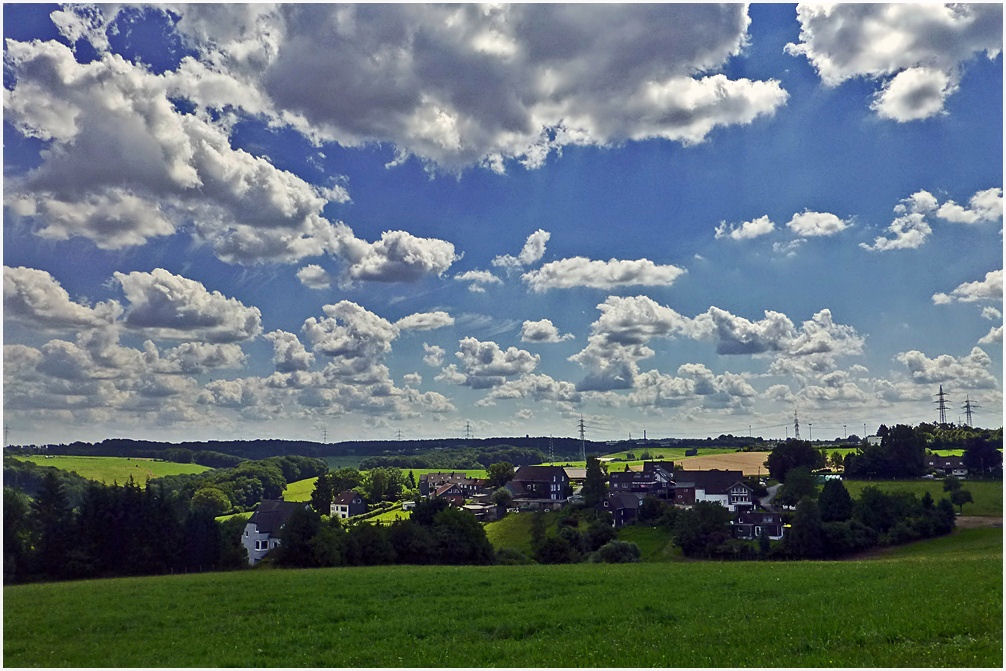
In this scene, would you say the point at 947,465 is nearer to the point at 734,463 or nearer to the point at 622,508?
the point at 734,463

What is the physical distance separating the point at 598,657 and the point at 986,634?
977cm

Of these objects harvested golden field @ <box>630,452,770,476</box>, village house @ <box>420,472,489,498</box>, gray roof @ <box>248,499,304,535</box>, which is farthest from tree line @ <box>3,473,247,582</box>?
harvested golden field @ <box>630,452,770,476</box>

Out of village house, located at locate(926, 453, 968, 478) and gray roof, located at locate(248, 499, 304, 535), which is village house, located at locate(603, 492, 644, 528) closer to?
gray roof, located at locate(248, 499, 304, 535)

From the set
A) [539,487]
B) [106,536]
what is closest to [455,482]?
[539,487]

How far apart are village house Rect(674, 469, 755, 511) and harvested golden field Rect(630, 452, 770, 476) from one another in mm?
8625

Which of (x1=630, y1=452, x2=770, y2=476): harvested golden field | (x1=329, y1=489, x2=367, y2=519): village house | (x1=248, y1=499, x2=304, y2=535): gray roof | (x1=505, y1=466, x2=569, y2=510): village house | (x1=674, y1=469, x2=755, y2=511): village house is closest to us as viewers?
(x1=248, y1=499, x2=304, y2=535): gray roof

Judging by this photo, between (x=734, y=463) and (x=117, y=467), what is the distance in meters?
103

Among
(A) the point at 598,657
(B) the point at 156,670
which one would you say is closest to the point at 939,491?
(A) the point at 598,657

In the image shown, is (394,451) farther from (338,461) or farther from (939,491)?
(939,491)

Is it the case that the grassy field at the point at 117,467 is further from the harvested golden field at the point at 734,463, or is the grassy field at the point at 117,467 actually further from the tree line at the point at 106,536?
the harvested golden field at the point at 734,463

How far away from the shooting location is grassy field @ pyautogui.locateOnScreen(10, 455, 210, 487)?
91875 mm

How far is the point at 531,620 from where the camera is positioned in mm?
21062

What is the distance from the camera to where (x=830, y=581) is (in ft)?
90.1

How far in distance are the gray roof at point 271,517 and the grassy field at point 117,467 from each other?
2788cm
